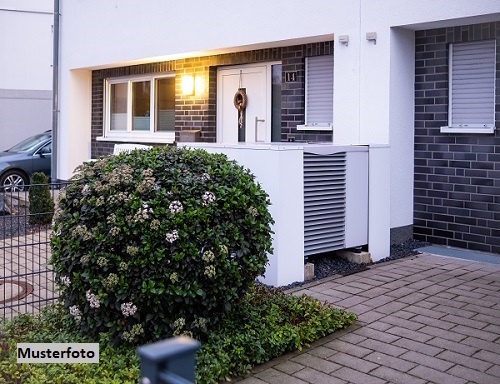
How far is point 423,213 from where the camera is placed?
9.16 metres

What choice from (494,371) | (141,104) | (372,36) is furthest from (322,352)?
(141,104)

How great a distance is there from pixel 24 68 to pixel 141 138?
30.7ft

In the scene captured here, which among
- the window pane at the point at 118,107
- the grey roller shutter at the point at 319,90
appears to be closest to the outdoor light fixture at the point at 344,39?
the grey roller shutter at the point at 319,90

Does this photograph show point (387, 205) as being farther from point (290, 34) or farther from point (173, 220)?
point (173, 220)

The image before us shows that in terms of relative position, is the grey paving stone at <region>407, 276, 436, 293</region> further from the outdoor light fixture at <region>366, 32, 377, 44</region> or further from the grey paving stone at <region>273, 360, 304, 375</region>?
the outdoor light fixture at <region>366, 32, 377, 44</region>

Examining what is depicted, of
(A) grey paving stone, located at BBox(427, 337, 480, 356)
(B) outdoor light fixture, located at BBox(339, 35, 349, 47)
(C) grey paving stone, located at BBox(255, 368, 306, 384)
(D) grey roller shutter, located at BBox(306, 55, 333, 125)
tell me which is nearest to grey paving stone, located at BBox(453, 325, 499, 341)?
(A) grey paving stone, located at BBox(427, 337, 480, 356)

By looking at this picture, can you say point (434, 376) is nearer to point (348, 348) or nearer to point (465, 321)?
point (348, 348)

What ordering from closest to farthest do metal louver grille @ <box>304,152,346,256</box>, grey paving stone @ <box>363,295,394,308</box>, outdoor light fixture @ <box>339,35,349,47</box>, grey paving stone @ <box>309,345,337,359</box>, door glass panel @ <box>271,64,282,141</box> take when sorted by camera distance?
grey paving stone @ <box>309,345,337,359</box>
grey paving stone @ <box>363,295,394,308</box>
metal louver grille @ <box>304,152,346,256</box>
outdoor light fixture @ <box>339,35,349,47</box>
door glass panel @ <box>271,64,282,141</box>

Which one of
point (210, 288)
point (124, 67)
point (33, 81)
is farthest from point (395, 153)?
point (33, 81)

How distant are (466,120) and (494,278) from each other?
2307 mm

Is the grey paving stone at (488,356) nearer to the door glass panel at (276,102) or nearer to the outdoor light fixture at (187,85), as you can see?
the door glass panel at (276,102)

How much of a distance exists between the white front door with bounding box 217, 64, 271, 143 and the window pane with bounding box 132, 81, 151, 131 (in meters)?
2.49

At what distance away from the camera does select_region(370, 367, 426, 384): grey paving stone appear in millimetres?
4547

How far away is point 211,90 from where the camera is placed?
1247cm
